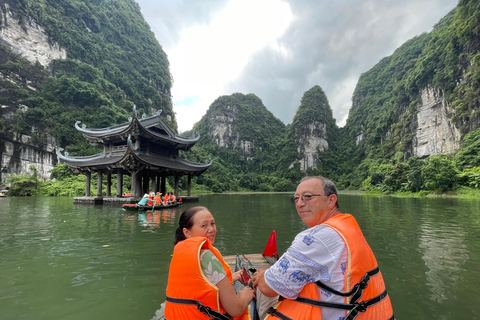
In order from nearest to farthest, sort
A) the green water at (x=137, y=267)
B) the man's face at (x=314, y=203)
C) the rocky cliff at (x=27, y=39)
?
the man's face at (x=314, y=203) → the green water at (x=137, y=267) → the rocky cliff at (x=27, y=39)

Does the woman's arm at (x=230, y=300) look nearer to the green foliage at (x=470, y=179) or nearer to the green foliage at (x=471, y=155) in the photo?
the green foliage at (x=470, y=179)

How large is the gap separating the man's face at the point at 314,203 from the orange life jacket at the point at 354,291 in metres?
0.26

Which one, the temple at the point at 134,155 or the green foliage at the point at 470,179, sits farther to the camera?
the green foliage at the point at 470,179

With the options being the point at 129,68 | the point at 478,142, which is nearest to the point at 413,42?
the point at 478,142

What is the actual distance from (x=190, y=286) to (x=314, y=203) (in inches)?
41.9

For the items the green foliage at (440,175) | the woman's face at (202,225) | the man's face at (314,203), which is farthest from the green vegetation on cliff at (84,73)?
the green foliage at (440,175)

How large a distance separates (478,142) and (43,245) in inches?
1758

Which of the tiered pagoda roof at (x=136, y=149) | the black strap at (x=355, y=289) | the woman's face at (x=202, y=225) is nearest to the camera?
the black strap at (x=355, y=289)

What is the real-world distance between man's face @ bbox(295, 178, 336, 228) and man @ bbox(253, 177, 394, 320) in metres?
0.23

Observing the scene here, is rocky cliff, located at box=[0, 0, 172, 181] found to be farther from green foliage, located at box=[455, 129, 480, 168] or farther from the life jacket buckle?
green foliage, located at box=[455, 129, 480, 168]

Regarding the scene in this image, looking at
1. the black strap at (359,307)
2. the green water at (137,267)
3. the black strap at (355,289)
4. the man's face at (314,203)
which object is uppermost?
the man's face at (314,203)

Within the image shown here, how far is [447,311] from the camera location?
326cm

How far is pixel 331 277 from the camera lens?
57.2 inches

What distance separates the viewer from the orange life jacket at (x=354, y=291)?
4.72 ft
